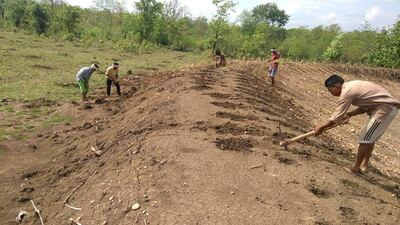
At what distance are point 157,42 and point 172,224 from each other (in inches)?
1609

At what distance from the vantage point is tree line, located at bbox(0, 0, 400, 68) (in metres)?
32.2

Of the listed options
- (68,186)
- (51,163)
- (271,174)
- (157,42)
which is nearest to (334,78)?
(271,174)

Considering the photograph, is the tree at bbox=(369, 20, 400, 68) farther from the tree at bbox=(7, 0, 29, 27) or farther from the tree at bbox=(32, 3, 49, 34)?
the tree at bbox=(7, 0, 29, 27)

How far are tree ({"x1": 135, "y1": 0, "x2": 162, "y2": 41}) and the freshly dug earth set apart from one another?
30.8 m

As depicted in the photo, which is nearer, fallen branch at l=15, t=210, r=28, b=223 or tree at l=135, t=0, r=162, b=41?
fallen branch at l=15, t=210, r=28, b=223

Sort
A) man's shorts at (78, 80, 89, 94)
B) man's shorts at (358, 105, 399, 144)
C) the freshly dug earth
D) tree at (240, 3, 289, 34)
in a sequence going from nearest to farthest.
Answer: the freshly dug earth
man's shorts at (358, 105, 399, 144)
man's shorts at (78, 80, 89, 94)
tree at (240, 3, 289, 34)

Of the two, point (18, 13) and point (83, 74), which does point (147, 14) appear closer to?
point (18, 13)

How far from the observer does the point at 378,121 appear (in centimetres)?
609

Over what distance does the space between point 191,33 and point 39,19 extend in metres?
21.8

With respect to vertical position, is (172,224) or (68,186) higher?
(172,224)

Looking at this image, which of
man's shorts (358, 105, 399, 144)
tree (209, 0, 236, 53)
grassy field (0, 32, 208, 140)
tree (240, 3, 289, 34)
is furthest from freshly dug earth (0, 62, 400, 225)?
tree (240, 3, 289, 34)

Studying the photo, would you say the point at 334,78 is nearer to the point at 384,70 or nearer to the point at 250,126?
the point at 250,126

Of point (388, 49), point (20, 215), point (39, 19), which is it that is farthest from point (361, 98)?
point (39, 19)

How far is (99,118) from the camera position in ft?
39.4
